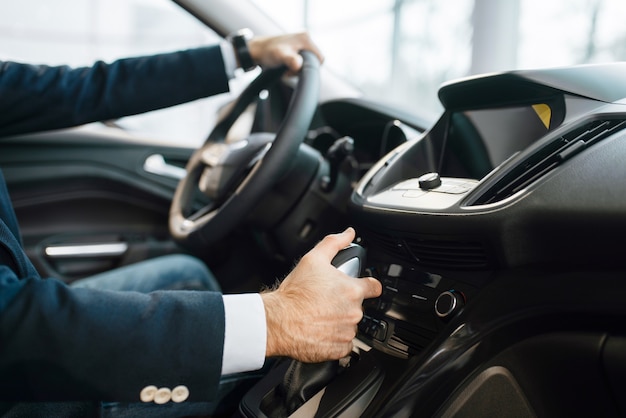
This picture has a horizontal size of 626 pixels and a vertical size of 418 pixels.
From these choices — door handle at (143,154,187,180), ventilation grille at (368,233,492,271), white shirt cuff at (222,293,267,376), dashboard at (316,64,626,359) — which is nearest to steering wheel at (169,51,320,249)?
dashboard at (316,64,626,359)

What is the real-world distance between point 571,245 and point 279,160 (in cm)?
51

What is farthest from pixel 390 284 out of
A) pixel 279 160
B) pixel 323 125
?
pixel 323 125

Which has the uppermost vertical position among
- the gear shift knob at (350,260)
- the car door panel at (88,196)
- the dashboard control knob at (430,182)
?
the dashboard control knob at (430,182)

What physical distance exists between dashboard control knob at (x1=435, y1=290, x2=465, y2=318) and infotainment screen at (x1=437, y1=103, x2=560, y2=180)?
0.63 ft

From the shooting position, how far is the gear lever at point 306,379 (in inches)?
29.4

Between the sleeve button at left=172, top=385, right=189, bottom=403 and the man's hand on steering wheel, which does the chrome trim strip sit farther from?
the sleeve button at left=172, top=385, right=189, bottom=403

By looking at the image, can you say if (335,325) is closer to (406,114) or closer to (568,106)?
(568,106)

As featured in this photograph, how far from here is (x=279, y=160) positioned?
37.2 inches

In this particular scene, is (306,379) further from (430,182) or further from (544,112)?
(544,112)

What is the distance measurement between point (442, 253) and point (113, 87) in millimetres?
901

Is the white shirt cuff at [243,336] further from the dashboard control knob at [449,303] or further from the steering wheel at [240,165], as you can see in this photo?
the steering wheel at [240,165]

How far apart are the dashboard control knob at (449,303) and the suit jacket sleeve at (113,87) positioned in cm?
78

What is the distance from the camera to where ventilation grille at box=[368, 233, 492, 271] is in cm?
66

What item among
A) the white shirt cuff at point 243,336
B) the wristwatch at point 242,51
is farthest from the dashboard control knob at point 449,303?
the wristwatch at point 242,51
